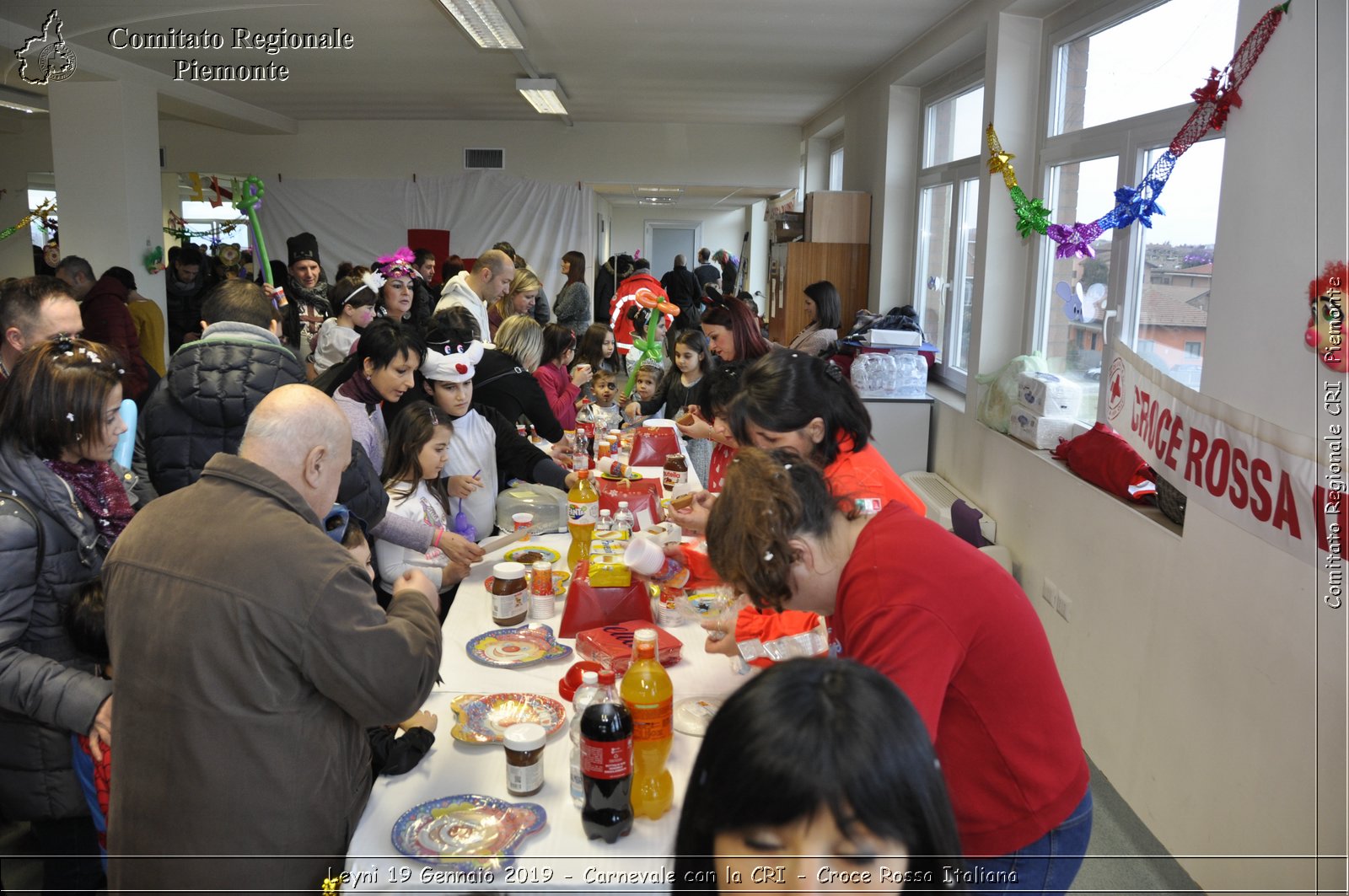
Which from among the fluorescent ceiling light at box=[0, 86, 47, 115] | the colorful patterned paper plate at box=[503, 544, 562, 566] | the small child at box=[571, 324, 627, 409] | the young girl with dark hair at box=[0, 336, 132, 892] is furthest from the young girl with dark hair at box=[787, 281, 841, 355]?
the fluorescent ceiling light at box=[0, 86, 47, 115]

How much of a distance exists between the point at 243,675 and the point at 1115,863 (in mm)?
2707

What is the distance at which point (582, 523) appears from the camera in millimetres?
2932

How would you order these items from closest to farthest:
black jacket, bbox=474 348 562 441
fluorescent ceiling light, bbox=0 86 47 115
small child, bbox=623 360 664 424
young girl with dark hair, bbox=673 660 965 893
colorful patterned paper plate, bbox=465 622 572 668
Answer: young girl with dark hair, bbox=673 660 965 893 → colorful patterned paper plate, bbox=465 622 572 668 → black jacket, bbox=474 348 562 441 → small child, bbox=623 360 664 424 → fluorescent ceiling light, bbox=0 86 47 115

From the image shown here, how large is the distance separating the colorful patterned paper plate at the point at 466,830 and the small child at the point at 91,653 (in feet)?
2.53

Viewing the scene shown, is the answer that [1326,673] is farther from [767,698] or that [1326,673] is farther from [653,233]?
[653,233]

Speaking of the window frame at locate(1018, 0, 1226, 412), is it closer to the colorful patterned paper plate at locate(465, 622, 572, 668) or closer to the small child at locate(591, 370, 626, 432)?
the small child at locate(591, 370, 626, 432)

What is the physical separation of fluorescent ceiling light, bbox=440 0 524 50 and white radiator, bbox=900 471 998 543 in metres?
3.56

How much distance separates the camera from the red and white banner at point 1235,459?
226 centimetres

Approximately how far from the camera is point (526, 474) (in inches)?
150

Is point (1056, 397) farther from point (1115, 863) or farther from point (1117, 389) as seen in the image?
point (1115, 863)

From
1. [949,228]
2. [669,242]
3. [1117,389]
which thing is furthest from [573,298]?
[669,242]

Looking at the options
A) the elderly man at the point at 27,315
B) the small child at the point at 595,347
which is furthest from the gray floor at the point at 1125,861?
the small child at the point at 595,347

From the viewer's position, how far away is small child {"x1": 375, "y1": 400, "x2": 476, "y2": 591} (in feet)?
9.43

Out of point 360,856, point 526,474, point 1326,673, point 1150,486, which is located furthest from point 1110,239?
point 360,856
